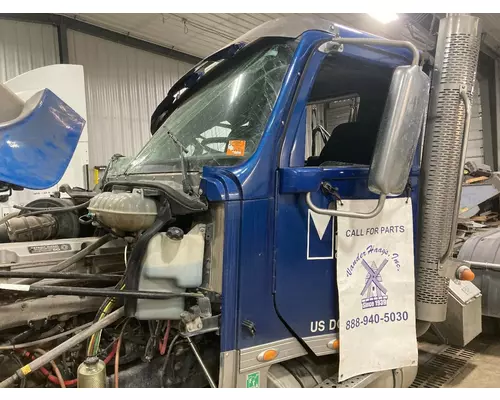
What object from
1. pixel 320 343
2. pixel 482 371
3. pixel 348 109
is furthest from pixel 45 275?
pixel 482 371

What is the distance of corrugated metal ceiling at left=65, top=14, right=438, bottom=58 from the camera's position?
6.07 meters

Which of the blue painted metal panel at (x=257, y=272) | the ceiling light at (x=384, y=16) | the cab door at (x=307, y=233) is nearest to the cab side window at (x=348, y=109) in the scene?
the ceiling light at (x=384, y=16)

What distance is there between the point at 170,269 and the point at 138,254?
139 mm

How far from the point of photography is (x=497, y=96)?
29.8ft

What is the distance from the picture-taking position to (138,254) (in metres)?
1.72

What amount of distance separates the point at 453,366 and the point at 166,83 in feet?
22.9

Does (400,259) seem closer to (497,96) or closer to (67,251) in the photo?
(67,251)

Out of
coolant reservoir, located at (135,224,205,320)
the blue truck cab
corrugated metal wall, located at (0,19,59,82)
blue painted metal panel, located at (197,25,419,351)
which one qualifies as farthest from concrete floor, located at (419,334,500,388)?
corrugated metal wall, located at (0,19,59,82)

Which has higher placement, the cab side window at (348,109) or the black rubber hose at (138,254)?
the cab side window at (348,109)

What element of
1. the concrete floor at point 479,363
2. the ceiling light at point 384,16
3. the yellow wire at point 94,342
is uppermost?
the ceiling light at point 384,16

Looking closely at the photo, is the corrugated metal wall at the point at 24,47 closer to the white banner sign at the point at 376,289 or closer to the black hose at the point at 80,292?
the black hose at the point at 80,292

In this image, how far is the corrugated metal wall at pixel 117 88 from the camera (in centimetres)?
734

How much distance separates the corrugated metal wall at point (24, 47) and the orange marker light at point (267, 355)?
6.17 metres

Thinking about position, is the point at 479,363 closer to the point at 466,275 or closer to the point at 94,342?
the point at 466,275
